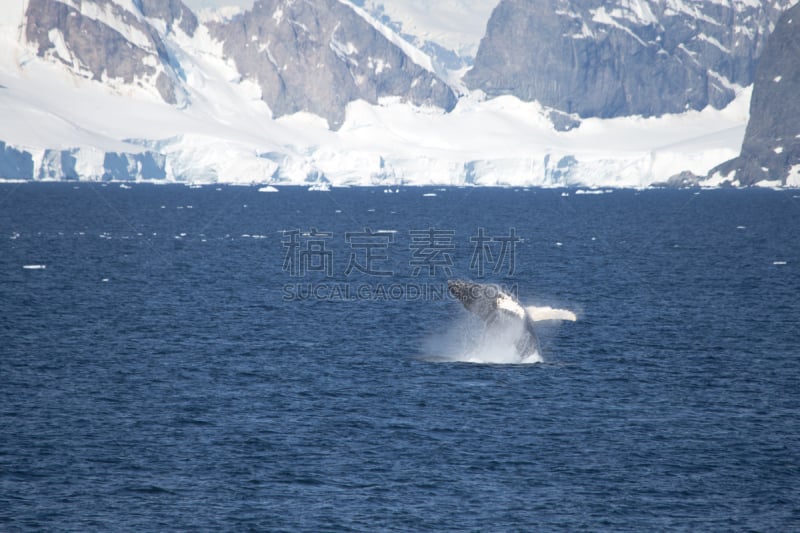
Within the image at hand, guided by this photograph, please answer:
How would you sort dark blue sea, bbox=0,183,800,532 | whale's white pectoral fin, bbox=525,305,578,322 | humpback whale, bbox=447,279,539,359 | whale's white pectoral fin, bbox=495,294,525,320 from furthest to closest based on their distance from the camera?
→ whale's white pectoral fin, bbox=525,305,578,322, whale's white pectoral fin, bbox=495,294,525,320, humpback whale, bbox=447,279,539,359, dark blue sea, bbox=0,183,800,532

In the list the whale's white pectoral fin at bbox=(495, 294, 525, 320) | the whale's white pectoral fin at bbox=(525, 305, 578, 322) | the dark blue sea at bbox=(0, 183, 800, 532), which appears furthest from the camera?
the whale's white pectoral fin at bbox=(525, 305, 578, 322)

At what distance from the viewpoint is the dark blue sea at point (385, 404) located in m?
37.3

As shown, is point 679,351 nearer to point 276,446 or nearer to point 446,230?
point 276,446

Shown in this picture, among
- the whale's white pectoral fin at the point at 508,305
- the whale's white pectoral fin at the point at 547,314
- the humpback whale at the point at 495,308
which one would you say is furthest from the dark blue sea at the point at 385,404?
the whale's white pectoral fin at the point at 508,305

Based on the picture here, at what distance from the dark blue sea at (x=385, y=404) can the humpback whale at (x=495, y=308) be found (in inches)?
94.1

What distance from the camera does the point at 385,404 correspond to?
49.6 meters

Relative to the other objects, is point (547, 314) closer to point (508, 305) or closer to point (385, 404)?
point (508, 305)

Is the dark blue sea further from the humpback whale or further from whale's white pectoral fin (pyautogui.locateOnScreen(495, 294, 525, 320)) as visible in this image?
whale's white pectoral fin (pyautogui.locateOnScreen(495, 294, 525, 320))

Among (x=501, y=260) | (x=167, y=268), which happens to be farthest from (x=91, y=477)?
(x=501, y=260)

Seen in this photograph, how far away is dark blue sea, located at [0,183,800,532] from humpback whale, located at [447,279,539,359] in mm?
2391

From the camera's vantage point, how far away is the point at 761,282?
92688mm

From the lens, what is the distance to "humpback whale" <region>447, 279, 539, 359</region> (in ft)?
164

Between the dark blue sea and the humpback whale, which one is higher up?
the humpback whale

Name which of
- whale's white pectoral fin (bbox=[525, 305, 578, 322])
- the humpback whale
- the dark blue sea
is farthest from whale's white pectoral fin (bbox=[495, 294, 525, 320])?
the dark blue sea
